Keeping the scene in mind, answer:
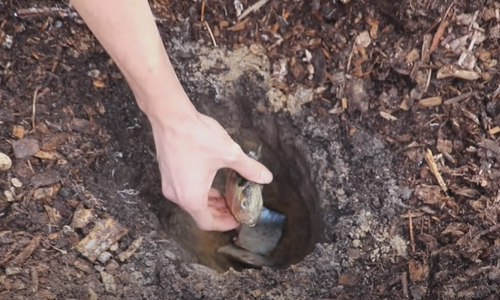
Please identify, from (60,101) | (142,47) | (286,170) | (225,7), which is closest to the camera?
(142,47)

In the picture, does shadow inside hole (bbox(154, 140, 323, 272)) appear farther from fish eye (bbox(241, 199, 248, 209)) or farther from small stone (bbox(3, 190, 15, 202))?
small stone (bbox(3, 190, 15, 202))

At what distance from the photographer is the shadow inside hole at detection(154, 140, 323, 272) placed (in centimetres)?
190

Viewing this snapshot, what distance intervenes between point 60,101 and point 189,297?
64 centimetres

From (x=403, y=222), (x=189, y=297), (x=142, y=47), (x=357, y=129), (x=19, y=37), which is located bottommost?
(x=189, y=297)

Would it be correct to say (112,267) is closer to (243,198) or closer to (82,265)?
(82,265)

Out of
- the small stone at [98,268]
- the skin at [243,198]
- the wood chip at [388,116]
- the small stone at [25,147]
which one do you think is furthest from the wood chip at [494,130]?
the small stone at [25,147]

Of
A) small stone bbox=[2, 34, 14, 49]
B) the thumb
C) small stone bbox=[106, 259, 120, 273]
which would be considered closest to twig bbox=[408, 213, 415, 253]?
the thumb

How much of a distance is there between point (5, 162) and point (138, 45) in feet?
1.69

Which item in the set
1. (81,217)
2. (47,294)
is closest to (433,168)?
(81,217)

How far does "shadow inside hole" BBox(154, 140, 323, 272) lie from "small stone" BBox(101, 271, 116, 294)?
0.38 m

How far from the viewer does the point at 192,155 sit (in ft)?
4.58

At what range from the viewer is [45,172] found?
1579 mm

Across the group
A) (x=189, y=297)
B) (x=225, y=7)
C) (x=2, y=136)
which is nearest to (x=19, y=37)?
(x=2, y=136)

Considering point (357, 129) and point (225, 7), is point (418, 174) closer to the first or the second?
point (357, 129)
